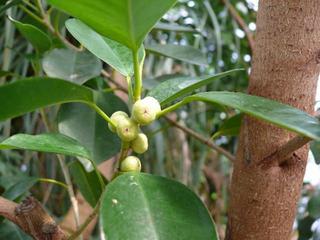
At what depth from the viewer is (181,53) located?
0.72m

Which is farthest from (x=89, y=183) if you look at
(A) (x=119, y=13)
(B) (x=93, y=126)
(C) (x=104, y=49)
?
(A) (x=119, y=13)

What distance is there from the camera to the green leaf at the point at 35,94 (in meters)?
0.40

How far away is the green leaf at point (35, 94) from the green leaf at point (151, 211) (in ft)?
0.28

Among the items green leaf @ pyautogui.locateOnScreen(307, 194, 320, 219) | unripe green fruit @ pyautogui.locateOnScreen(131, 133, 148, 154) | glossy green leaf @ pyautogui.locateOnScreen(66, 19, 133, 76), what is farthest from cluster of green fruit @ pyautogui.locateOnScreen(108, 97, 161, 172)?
green leaf @ pyautogui.locateOnScreen(307, 194, 320, 219)

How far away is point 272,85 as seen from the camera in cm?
44

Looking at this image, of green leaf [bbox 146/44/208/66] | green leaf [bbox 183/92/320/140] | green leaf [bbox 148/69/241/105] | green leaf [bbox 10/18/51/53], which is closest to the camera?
green leaf [bbox 183/92/320/140]

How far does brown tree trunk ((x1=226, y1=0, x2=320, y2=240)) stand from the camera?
433 mm

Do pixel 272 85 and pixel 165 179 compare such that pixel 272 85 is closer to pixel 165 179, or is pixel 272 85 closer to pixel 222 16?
pixel 165 179

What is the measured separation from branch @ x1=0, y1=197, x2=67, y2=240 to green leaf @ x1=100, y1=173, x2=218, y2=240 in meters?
0.08

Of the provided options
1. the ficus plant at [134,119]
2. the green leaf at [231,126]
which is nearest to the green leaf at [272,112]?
the ficus plant at [134,119]

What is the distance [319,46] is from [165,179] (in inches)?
7.5

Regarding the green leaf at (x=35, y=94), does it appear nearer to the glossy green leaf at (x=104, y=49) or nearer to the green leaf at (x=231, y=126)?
the glossy green leaf at (x=104, y=49)

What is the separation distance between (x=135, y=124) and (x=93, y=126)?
0.74 ft

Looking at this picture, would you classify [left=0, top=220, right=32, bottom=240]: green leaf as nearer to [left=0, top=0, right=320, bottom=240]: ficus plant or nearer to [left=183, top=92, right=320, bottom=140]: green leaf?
[left=0, top=0, right=320, bottom=240]: ficus plant
